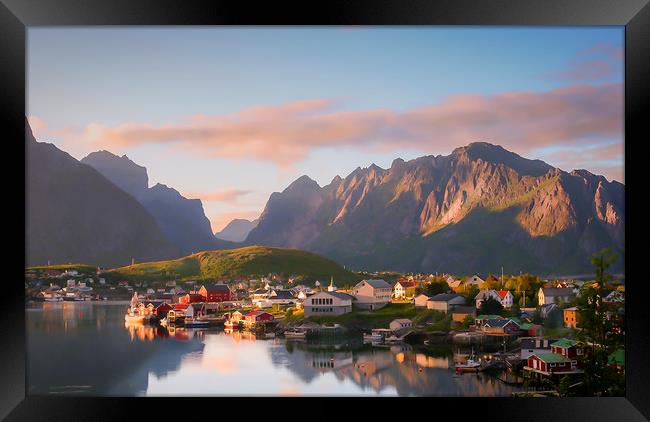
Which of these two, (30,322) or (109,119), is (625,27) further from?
(30,322)

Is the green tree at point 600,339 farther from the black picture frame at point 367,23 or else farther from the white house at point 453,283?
the white house at point 453,283

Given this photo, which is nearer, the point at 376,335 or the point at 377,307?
the point at 376,335

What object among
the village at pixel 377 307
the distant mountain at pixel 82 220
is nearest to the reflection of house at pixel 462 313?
the village at pixel 377 307

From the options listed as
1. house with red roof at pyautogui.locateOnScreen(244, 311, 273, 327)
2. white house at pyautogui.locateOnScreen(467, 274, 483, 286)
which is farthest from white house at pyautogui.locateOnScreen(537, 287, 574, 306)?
house with red roof at pyautogui.locateOnScreen(244, 311, 273, 327)

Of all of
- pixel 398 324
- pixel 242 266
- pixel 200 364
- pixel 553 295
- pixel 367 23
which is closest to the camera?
pixel 367 23

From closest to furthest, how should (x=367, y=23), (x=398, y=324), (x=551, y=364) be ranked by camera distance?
1. (x=367, y=23)
2. (x=551, y=364)
3. (x=398, y=324)

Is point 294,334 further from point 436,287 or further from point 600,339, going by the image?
point 600,339

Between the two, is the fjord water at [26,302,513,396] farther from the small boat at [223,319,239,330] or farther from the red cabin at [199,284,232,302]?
the red cabin at [199,284,232,302]

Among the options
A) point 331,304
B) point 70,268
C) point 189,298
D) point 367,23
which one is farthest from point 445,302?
point 70,268
